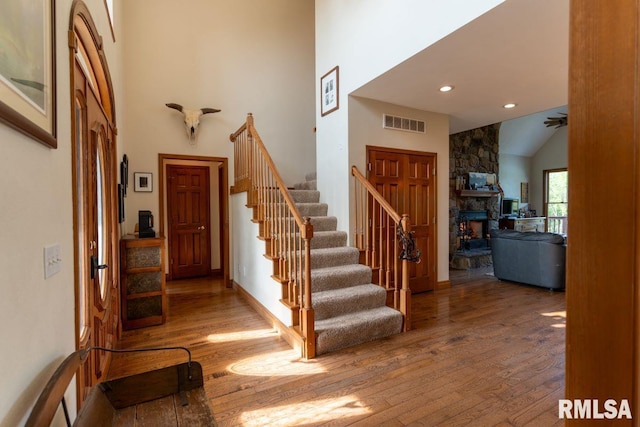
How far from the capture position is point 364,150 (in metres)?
4.11

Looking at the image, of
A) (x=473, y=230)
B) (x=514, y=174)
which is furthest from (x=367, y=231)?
(x=514, y=174)

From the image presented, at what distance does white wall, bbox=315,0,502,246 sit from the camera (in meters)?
2.65

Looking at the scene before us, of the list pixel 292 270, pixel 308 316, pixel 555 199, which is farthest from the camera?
pixel 555 199

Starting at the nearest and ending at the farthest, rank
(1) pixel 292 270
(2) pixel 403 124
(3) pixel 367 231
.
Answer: (1) pixel 292 270 → (3) pixel 367 231 → (2) pixel 403 124

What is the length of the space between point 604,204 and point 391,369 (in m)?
2.38

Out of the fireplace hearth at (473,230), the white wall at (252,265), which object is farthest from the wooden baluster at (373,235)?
the fireplace hearth at (473,230)

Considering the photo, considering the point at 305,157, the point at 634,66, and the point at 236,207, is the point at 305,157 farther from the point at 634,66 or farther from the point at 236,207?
the point at 634,66

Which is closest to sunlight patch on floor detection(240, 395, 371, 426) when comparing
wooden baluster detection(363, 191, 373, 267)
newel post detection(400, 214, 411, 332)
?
newel post detection(400, 214, 411, 332)

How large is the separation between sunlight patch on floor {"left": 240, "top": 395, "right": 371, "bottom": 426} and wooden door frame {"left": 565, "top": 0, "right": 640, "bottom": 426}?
5.77ft

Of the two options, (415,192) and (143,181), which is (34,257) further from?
(415,192)

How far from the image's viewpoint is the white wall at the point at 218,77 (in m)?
4.61

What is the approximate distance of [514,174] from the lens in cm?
954

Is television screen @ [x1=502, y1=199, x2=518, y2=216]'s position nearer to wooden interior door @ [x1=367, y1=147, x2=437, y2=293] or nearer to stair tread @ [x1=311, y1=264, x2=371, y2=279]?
wooden interior door @ [x1=367, y1=147, x2=437, y2=293]

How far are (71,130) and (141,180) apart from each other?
3510 millimetres
